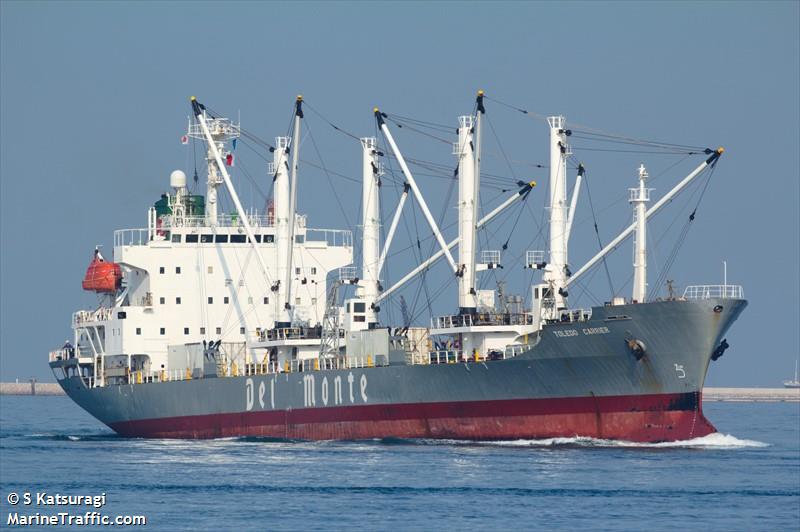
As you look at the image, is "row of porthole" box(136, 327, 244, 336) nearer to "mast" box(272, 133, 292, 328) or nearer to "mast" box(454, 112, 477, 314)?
"mast" box(272, 133, 292, 328)

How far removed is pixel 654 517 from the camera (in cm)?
3547

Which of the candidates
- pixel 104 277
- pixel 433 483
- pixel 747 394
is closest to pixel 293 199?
pixel 104 277

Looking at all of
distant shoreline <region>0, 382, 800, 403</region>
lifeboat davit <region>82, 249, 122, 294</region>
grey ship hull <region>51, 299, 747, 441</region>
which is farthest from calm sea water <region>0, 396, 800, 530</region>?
distant shoreline <region>0, 382, 800, 403</region>

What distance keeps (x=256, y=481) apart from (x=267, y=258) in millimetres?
25392

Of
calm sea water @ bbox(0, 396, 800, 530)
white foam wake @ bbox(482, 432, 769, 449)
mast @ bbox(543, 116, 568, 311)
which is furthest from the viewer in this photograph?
mast @ bbox(543, 116, 568, 311)

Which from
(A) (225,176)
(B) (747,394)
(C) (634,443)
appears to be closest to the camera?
(C) (634,443)

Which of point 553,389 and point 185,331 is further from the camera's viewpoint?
point 185,331

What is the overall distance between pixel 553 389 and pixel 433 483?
10.6 m

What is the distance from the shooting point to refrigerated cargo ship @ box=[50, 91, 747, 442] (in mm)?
→ 49375

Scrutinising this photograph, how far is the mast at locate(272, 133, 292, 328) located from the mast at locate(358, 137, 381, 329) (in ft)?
10.1

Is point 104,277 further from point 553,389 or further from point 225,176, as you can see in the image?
point 553,389

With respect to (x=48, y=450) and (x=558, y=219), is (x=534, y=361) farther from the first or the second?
(x=48, y=450)

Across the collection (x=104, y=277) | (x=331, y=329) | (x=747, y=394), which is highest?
(x=104, y=277)

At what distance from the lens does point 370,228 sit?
6200 cm
